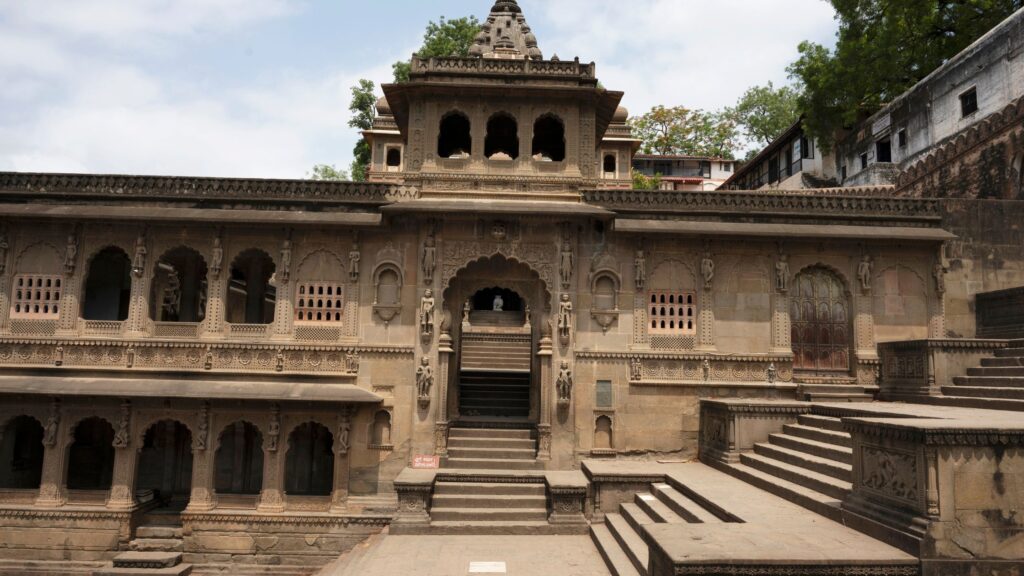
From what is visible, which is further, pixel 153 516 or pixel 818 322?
pixel 818 322

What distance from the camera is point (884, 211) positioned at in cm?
1531

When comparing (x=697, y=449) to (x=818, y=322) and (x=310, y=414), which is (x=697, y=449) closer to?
(x=818, y=322)

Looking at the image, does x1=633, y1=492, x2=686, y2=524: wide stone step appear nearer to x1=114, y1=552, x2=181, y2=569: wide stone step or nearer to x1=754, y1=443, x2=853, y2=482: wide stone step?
x1=754, y1=443, x2=853, y2=482: wide stone step

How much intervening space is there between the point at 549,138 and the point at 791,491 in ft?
35.9

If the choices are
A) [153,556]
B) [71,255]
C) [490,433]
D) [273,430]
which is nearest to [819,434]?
[490,433]

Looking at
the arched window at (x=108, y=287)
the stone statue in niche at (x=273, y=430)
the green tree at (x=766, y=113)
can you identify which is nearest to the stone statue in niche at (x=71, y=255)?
the arched window at (x=108, y=287)

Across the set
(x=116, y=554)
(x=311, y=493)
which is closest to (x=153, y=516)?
(x=116, y=554)

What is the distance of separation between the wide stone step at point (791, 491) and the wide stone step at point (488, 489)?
3.83 meters

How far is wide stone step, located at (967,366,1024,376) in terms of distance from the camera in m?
12.1

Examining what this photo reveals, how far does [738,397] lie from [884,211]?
5530 mm

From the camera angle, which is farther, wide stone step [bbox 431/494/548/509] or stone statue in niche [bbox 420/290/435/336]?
stone statue in niche [bbox 420/290/435/336]

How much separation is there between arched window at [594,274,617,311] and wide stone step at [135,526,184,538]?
10.2m

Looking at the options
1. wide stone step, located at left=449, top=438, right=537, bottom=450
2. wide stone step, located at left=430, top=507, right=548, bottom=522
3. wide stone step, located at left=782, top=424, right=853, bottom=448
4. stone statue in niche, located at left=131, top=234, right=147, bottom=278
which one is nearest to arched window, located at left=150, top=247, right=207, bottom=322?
stone statue in niche, located at left=131, top=234, right=147, bottom=278

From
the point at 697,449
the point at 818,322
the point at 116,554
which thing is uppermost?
the point at 818,322
